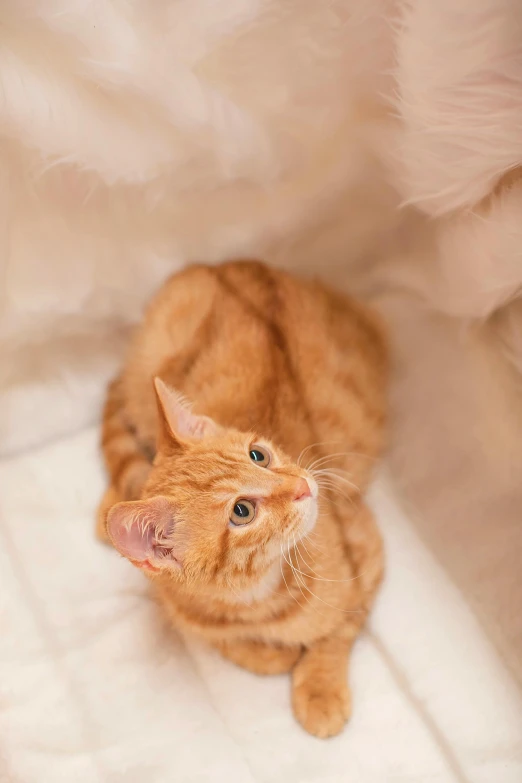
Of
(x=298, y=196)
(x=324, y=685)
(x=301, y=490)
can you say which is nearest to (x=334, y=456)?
(x=301, y=490)

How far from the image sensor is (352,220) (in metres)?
1.43

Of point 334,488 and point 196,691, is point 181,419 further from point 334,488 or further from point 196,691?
point 196,691

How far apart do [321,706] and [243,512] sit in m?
0.41

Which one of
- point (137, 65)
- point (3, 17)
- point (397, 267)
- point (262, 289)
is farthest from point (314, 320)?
point (3, 17)

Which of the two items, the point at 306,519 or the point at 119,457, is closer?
the point at 306,519

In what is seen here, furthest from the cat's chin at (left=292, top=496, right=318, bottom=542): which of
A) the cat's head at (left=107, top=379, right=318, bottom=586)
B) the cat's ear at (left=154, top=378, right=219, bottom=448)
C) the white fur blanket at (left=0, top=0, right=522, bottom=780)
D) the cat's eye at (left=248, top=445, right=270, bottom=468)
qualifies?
the white fur blanket at (left=0, top=0, right=522, bottom=780)

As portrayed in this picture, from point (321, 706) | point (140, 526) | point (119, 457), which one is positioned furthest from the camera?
point (119, 457)

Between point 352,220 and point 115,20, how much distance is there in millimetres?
643

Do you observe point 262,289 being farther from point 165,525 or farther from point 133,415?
point 165,525

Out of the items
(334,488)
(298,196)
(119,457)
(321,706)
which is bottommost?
(321,706)

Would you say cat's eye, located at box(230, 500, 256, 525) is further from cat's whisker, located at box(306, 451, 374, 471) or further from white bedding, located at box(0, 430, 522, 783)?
white bedding, located at box(0, 430, 522, 783)

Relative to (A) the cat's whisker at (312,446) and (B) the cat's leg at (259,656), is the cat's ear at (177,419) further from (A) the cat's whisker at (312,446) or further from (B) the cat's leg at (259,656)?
(B) the cat's leg at (259,656)

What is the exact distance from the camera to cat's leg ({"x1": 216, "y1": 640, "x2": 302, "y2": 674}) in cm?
116

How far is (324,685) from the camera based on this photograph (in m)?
1.12
